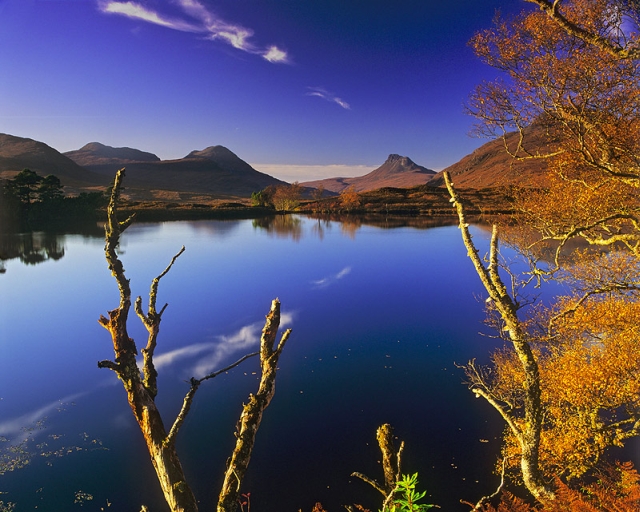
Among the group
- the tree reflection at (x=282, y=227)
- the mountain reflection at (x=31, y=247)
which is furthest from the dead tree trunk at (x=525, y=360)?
the tree reflection at (x=282, y=227)

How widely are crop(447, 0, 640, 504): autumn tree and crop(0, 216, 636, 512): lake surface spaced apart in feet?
13.0

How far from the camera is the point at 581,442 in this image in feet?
54.9

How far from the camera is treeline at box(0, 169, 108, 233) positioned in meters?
78.1

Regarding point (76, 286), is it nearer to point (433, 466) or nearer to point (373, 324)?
point (373, 324)

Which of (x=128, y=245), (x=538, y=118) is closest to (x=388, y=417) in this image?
(x=538, y=118)

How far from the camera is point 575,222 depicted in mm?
12250

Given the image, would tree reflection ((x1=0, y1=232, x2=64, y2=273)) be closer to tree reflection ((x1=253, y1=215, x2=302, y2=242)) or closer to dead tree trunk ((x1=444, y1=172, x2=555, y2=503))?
tree reflection ((x1=253, y1=215, x2=302, y2=242))

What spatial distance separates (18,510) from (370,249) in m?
61.0

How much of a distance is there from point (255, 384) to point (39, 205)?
90.2 metres

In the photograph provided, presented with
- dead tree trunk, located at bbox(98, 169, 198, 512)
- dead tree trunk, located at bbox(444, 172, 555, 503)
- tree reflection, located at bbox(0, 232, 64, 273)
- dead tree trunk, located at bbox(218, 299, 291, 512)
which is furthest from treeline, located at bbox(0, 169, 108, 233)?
dead tree trunk, located at bbox(444, 172, 555, 503)

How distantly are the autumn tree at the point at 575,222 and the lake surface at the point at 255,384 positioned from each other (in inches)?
156

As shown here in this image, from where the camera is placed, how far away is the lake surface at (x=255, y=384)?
1525cm

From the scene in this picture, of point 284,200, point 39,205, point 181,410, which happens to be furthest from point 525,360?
point 284,200

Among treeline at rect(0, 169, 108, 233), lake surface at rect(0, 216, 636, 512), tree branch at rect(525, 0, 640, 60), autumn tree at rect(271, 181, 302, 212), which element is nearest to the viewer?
tree branch at rect(525, 0, 640, 60)
